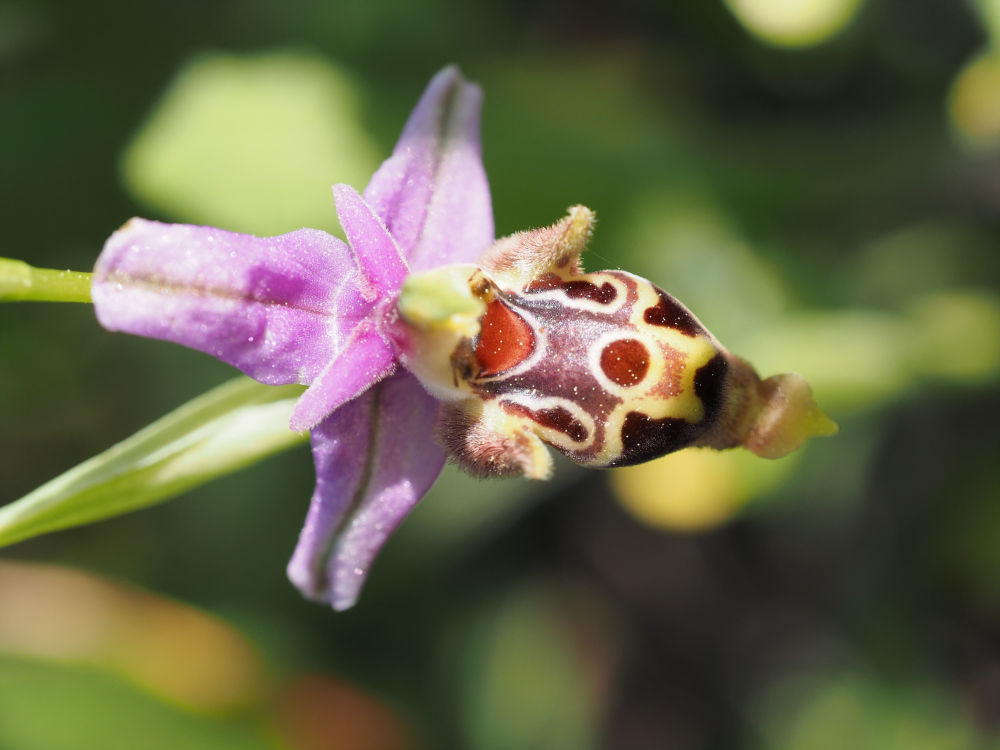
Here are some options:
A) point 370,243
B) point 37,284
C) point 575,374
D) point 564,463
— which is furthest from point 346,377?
point 564,463

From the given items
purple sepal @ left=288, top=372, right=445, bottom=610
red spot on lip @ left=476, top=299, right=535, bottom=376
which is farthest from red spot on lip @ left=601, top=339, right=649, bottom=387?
purple sepal @ left=288, top=372, right=445, bottom=610

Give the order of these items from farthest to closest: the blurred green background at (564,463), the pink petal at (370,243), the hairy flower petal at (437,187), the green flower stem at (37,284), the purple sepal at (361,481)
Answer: the blurred green background at (564,463) → the hairy flower petal at (437,187) → the pink petal at (370,243) → the purple sepal at (361,481) → the green flower stem at (37,284)

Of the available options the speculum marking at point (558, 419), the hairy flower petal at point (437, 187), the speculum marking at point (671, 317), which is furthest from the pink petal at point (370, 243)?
the speculum marking at point (671, 317)

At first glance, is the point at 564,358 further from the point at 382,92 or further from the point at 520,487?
the point at 520,487

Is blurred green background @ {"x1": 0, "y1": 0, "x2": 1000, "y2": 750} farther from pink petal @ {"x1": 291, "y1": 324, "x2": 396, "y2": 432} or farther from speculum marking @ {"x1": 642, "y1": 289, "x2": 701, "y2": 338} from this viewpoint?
speculum marking @ {"x1": 642, "y1": 289, "x2": 701, "y2": 338}

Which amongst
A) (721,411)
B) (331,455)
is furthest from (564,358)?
(331,455)

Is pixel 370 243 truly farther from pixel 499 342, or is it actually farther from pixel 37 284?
pixel 37 284

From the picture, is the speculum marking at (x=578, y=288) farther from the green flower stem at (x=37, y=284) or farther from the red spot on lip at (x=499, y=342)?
the green flower stem at (x=37, y=284)
